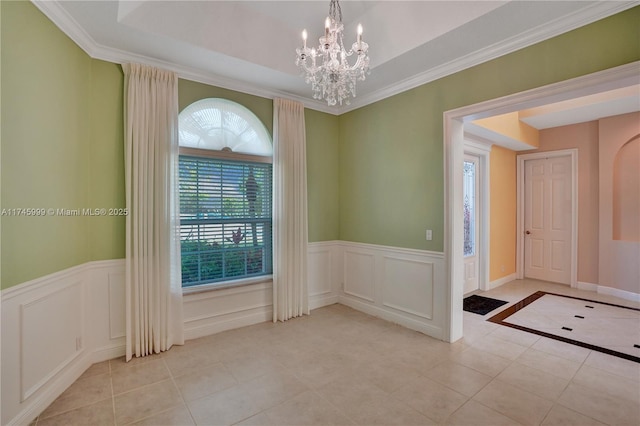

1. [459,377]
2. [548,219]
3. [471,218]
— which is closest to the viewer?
[459,377]

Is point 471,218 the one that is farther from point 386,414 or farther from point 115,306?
point 115,306

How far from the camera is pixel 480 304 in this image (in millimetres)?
4480

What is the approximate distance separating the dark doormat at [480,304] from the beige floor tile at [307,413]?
9.57ft

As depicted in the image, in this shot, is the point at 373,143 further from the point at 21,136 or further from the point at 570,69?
the point at 21,136

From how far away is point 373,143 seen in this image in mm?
4055

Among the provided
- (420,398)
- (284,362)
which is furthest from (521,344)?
(284,362)

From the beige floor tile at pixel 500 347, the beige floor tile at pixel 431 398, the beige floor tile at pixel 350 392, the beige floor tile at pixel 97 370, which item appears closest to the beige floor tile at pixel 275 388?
the beige floor tile at pixel 350 392

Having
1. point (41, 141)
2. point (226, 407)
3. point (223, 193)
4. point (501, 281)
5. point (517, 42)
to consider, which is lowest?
point (226, 407)

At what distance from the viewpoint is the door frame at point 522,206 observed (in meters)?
5.28

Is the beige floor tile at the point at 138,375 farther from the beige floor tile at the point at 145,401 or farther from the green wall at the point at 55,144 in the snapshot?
the green wall at the point at 55,144

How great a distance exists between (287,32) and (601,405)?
172 inches

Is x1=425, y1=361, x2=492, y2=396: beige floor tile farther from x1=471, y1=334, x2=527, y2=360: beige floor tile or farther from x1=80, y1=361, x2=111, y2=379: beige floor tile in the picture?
x1=80, y1=361, x2=111, y2=379: beige floor tile

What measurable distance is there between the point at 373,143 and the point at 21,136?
349 cm

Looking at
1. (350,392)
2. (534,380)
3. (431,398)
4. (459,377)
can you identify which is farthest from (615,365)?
(350,392)
